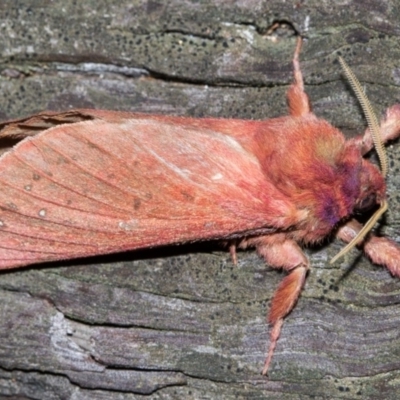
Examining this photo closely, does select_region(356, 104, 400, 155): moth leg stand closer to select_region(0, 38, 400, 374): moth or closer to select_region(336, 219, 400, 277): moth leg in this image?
select_region(0, 38, 400, 374): moth

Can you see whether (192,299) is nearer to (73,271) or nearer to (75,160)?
(73,271)

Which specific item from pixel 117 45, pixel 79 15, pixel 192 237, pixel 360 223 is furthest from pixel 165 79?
pixel 360 223

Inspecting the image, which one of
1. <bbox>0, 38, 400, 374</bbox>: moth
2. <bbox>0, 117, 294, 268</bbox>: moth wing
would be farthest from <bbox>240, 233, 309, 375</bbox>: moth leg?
<bbox>0, 117, 294, 268</bbox>: moth wing

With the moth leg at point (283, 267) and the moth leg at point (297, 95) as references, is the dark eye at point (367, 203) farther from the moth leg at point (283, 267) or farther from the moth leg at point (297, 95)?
the moth leg at point (297, 95)

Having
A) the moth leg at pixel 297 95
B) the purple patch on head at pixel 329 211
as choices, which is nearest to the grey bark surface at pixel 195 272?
the moth leg at pixel 297 95

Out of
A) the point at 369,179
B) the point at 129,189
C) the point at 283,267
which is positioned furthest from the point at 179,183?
the point at 369,179

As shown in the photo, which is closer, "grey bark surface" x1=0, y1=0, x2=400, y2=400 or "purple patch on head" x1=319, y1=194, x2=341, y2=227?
"purple patch on head" x1=319, y1=194, x2=341, y2=227
